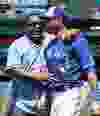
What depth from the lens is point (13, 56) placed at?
3.97 ft

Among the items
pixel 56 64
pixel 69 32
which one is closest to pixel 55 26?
pixel 69 32

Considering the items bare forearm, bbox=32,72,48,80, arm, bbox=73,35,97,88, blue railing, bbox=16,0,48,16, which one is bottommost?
bare forearm, bbox=32,72,48,80

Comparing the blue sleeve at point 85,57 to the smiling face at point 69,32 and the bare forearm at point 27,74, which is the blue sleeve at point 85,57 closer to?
the smiling face at point 69,32

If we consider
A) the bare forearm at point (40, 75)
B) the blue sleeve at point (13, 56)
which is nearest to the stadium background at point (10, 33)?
the blue sleeve at point (13, 56)

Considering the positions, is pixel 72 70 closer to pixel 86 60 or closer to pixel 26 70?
pixel 86 60

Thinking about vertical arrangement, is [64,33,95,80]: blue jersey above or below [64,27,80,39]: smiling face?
below

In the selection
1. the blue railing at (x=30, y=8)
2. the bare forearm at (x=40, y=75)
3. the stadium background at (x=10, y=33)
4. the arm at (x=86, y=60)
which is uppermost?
the blue railing at (x=30, y=8)

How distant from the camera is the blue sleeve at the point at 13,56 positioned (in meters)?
1.21

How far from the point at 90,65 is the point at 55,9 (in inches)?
13.2

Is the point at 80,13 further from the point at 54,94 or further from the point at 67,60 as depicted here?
the point at 54,94

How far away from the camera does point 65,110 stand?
1212 mm

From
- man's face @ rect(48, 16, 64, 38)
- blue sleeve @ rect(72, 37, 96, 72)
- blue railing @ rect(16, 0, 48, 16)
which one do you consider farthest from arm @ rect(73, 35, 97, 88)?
blue railing @ rect(16, 0, 48, 16)

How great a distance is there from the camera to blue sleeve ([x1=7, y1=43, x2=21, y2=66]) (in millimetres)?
1208

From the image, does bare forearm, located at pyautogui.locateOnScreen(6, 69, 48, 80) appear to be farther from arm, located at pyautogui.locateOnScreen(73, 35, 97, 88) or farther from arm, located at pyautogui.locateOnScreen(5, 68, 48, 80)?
arm, located at pyautogui.locateOnScreen(73, 35, 97, 88)
